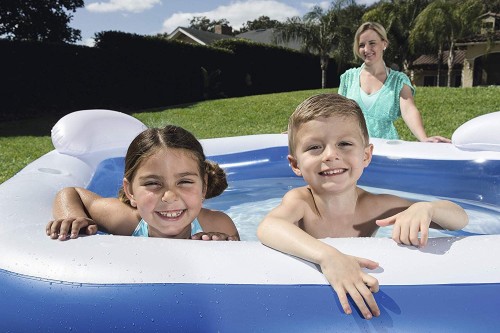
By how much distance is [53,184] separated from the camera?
2742 mm

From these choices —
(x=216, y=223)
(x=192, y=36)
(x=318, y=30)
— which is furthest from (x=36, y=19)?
(x=216, y=223)

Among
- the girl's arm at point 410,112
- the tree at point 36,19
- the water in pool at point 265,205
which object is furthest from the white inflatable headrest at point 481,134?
the tree at point 36,19

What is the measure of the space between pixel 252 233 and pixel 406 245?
2273 mm

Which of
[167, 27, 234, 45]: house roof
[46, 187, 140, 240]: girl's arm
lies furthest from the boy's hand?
[167, 27, 234, 45]: house roof

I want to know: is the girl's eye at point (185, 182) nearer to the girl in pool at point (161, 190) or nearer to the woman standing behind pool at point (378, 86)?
the girl in pool at point (161, 190)

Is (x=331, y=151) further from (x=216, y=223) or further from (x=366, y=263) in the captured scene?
(x=216, y=223)

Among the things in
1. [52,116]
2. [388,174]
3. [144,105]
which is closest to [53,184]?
[388,174]

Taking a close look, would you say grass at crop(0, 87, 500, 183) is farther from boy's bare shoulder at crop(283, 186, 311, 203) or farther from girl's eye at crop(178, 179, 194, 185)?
boy's bare shoulder at crop(283, 186, 311, 203)

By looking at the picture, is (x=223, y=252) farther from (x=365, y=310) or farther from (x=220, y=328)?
(x=365, y=310)

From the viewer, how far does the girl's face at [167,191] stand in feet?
Answer: 5.99

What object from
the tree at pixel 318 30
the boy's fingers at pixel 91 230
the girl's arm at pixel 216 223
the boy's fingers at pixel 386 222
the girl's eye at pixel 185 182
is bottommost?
the girl's arm at pixel 216 223

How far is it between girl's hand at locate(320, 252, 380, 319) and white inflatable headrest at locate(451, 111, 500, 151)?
2.89m

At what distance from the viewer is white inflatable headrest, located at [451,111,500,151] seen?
3.80 metres

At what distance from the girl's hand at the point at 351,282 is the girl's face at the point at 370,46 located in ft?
9.29
